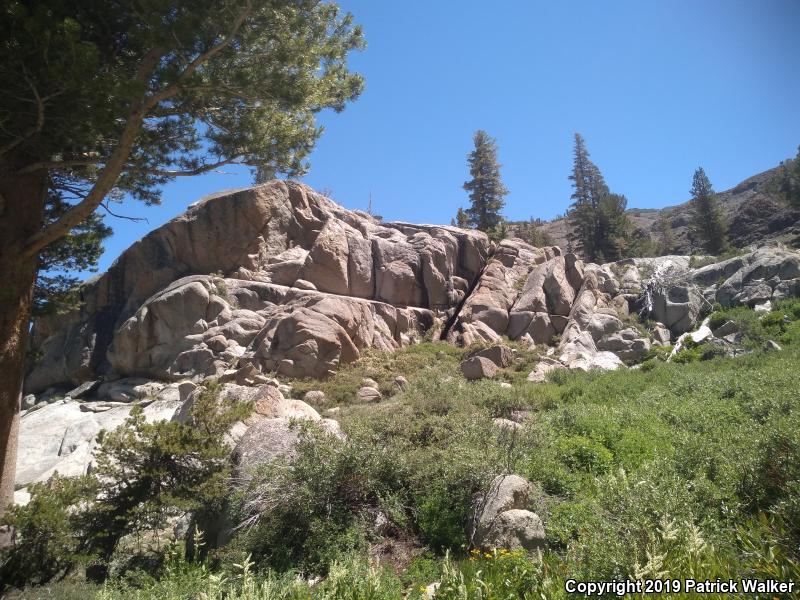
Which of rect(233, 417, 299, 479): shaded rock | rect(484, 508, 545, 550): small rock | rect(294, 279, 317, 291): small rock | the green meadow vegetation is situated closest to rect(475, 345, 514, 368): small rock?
rect(294, 279, 317, 291): small rock

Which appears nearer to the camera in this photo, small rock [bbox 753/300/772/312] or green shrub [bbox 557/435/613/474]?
green shrub [bbox 557/435/613/474]

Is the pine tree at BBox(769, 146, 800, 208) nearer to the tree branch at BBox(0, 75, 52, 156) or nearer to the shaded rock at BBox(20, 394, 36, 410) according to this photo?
the tree branch at BBox(0, 75, 52, 156)

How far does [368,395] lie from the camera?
18.3m

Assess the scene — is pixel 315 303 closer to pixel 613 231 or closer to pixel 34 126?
pixel 34 126

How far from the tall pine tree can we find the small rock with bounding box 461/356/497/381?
22585mm

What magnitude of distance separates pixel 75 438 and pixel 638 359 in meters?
23.8

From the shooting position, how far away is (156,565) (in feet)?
21.5

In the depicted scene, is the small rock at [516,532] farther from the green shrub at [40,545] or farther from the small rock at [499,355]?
the small rock at [499,355]

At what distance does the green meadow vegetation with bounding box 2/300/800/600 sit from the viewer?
4.17 metres

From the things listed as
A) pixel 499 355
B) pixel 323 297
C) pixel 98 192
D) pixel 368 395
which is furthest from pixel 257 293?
pixel 98 192

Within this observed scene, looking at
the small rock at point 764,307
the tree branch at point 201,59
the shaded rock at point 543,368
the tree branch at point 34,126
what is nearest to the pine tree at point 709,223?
the small rock at point 764,307

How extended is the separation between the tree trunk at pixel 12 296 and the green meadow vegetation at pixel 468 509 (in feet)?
→ 3.02

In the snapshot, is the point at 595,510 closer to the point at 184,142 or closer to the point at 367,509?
the point at 367,509

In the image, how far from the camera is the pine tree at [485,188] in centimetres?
4034
